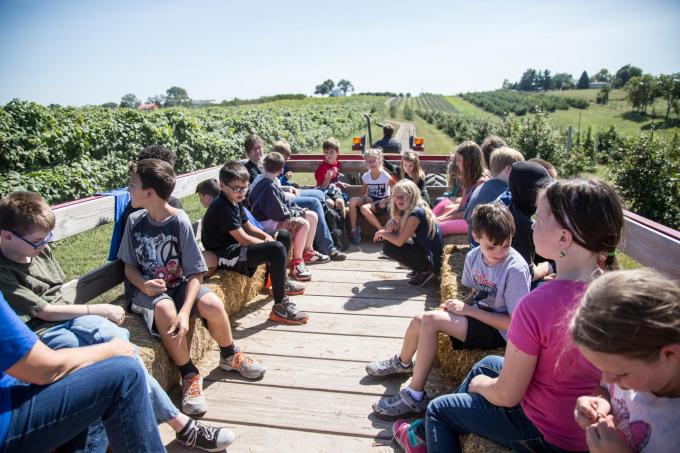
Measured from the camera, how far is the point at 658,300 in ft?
3.77

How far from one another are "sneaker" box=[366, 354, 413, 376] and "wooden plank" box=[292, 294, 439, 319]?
3.23ft

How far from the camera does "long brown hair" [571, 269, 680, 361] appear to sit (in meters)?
1.14

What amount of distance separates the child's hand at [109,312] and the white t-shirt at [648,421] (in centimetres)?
247

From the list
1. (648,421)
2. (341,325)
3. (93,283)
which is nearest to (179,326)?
(93,283)

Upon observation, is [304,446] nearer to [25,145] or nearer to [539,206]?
[539,206]

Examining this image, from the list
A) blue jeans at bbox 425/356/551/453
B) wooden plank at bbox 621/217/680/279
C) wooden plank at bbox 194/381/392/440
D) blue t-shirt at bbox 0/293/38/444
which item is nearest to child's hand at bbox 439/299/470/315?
blue jeans at bbox 425/356/551/453

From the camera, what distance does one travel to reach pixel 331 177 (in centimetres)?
670

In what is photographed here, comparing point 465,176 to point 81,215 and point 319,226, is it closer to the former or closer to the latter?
point 319,226

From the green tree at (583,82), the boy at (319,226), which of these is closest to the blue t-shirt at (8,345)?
the boy at (319,226)

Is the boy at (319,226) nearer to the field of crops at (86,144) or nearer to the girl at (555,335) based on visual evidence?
the girl at (555,335)

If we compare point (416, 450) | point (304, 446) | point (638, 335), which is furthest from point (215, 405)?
point (638, 335)

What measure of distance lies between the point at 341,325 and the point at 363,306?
0.43m

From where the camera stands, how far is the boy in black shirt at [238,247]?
12.7 ft

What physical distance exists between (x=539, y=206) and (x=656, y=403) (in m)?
0.82
